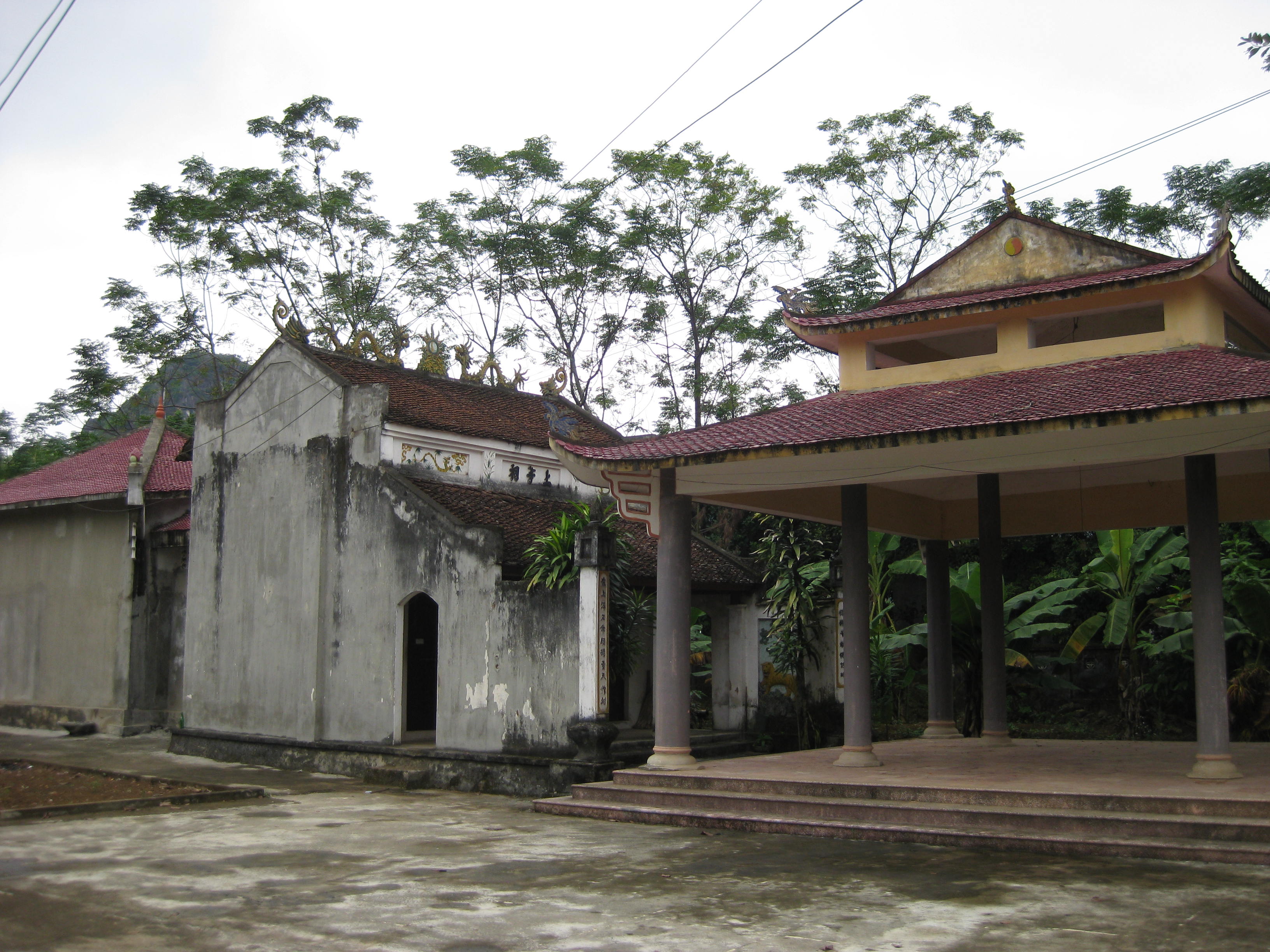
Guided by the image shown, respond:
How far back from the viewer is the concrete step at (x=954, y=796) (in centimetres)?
820

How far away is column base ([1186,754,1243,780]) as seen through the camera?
9.16 metres

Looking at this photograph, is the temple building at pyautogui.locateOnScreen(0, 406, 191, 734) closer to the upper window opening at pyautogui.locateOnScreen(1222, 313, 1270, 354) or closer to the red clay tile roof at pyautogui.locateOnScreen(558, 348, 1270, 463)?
the red clay tile roof at pyautogui.locateOnScreen(558, 348, 1270, 463)

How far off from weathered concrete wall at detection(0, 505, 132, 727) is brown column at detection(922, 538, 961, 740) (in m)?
12.6

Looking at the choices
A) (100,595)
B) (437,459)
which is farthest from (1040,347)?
(100,595)

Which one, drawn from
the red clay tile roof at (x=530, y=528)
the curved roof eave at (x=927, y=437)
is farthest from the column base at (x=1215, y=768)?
the red clay tile roof at (x=530, y=528)

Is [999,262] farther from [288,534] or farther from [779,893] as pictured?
[288,534]

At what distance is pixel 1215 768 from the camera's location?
9180mm

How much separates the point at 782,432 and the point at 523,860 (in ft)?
15.1

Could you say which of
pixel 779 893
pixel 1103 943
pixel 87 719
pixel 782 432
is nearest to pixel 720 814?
pixel 779 893

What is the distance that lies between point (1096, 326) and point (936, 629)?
4.16m

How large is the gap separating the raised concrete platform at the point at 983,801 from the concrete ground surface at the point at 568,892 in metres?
0.22

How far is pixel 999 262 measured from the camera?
12.4 m

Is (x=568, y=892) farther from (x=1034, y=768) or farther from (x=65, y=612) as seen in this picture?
(x=65, y=612)

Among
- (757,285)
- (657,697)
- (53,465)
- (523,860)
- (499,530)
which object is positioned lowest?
(523,860)
